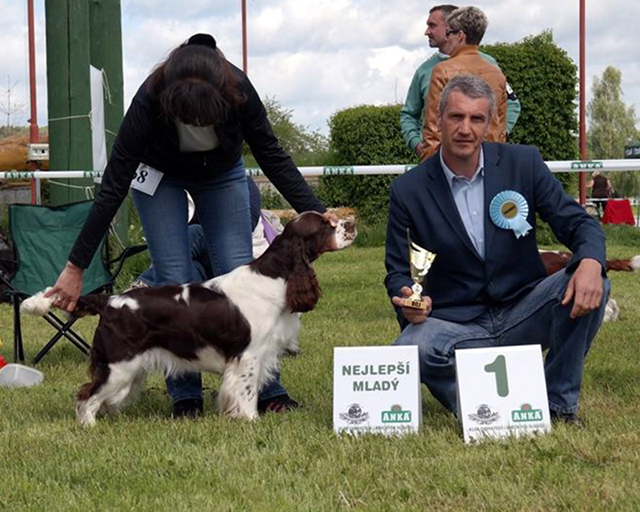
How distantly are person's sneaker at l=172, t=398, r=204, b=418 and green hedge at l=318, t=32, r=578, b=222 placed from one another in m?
9.32

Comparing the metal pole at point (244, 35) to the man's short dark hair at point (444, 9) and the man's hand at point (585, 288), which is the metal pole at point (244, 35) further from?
the man's hand at point (585, 288)

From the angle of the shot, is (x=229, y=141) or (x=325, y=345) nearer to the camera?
(x=229, y=141)

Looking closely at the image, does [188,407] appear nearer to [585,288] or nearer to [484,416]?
[484,416]

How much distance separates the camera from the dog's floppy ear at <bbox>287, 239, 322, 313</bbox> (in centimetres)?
380

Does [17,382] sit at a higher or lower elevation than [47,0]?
lower

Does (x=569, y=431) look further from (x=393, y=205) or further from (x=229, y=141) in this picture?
(x=229, y=141)

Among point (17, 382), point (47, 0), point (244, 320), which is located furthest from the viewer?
point (47, 0)

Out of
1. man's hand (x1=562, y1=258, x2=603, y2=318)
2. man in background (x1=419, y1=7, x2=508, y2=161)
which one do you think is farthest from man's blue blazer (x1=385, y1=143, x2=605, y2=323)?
man in background (x1=419, y1=7, x2=508, y2=161)

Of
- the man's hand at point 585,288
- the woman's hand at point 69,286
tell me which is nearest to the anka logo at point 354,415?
the man's hand at point 585,288

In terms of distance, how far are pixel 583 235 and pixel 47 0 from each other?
6.28 m

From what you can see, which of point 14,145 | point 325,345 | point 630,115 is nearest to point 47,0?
point 325,345

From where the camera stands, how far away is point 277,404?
406 cm

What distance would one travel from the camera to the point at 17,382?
4688mm

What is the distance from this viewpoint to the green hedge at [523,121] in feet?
42.0
